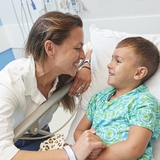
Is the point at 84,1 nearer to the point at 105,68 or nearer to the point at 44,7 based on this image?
the point at 44,7

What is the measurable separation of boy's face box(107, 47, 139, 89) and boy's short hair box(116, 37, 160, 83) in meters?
0.02

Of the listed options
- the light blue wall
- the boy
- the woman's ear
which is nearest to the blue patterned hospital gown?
the boy

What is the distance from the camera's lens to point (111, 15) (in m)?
1.70

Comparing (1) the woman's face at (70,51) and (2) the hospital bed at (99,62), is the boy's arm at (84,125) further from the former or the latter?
(1) the woman's face at (70,51)

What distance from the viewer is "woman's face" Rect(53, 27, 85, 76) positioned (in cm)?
104

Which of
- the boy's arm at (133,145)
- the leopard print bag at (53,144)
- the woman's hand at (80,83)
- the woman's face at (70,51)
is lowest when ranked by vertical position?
the leopard print bag at (53,144)

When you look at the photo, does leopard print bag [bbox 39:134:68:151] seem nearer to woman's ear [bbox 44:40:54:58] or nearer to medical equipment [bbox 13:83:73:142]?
medical equipment [bbox 13:83:73:142]

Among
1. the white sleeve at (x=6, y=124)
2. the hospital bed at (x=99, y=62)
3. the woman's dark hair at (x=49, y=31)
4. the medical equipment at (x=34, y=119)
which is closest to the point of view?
the white sleeve at (x=6, y=124)

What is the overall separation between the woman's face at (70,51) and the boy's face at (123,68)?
0.61 feet

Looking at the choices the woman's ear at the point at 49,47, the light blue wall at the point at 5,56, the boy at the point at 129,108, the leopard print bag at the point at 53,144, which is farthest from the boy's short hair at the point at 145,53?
the light blue wall at the point at 5,56

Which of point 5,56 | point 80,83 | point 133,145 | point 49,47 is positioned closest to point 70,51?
point 49,47

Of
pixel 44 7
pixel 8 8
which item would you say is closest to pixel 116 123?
pixel 44 7

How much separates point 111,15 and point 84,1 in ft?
0.84

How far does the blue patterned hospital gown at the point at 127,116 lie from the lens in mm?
881
